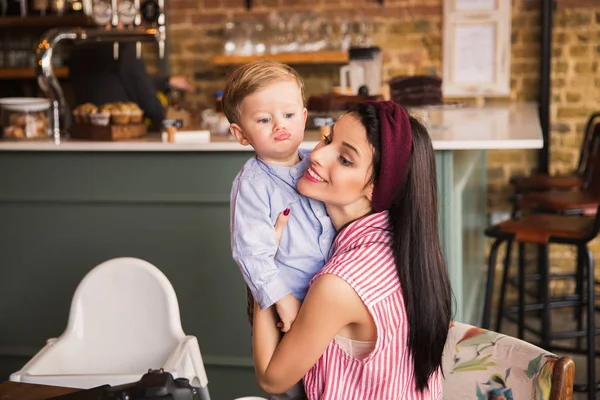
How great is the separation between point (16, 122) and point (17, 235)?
494mm

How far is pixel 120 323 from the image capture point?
233 cm

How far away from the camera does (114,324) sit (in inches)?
91.6

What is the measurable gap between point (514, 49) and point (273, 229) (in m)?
4.17

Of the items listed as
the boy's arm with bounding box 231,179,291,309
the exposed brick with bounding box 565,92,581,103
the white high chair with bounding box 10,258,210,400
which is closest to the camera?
the boy's arm with bounding box 231,179,291,309

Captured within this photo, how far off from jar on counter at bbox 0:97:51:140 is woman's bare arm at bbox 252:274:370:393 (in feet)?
7.38

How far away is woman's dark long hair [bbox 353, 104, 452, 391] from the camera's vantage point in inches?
57.8

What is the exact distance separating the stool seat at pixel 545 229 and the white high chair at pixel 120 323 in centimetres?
176

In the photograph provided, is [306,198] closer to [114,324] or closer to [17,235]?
[114,324]

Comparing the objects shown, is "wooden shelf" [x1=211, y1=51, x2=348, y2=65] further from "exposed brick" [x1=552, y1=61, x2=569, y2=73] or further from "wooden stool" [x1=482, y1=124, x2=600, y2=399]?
"wooden stool" [x1=482, y1=124, x2=600, y2=399]

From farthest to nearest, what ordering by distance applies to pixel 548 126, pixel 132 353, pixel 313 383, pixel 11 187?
pixel 548 126 < pixel 11 187 < pixel 132 353 < pixel 313 383

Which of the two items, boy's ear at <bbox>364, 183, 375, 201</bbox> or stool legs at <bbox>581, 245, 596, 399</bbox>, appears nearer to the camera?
boy's ear at <bbox>364, 183, 375, 201</bbox>

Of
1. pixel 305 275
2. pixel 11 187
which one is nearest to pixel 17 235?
pixel 11 187

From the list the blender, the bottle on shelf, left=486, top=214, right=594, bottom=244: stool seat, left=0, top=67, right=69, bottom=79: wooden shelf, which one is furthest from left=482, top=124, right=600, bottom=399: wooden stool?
the bottle on shelf

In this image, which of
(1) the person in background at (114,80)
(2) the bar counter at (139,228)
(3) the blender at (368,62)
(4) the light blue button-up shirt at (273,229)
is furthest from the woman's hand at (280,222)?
(3) the blender at (368,62)
